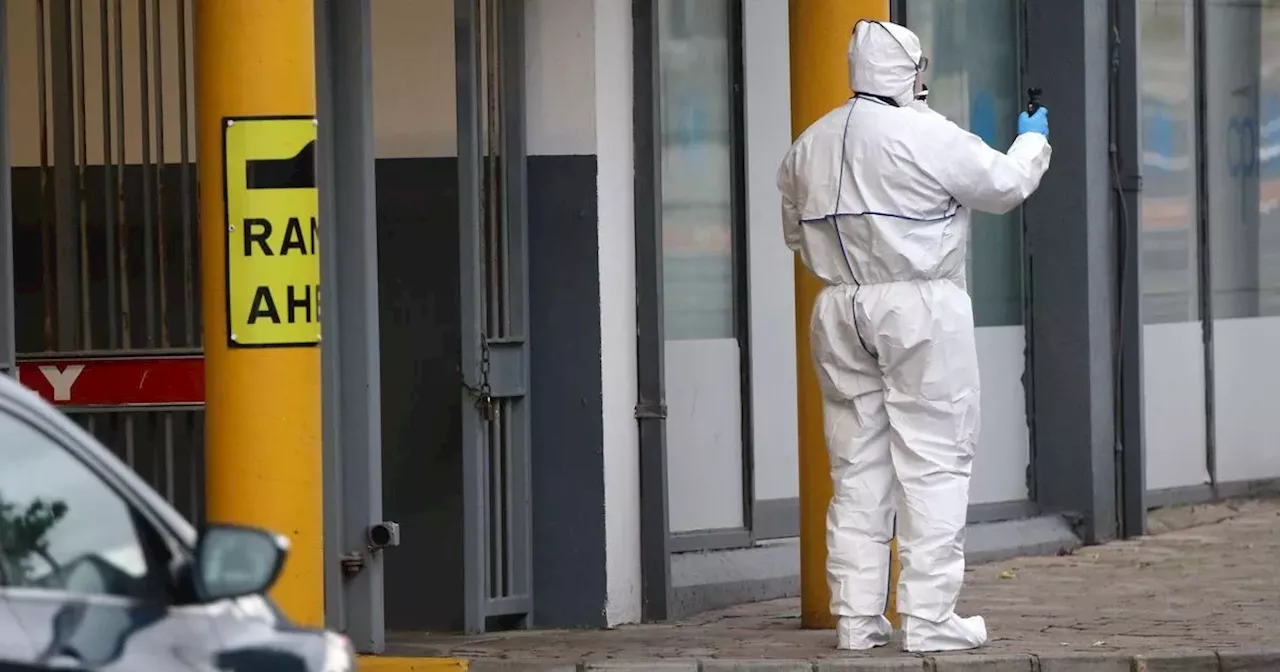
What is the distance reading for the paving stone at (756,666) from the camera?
7.96m

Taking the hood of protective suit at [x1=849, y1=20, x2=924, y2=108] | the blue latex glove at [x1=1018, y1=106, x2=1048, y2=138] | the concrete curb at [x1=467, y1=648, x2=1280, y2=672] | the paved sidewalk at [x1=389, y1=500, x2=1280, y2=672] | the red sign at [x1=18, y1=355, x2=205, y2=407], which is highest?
the hood of protective suit at [x1=849, y1=20, x2=924, y2=108]

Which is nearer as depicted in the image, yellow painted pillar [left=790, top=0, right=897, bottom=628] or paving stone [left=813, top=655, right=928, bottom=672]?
paving stone [left=813, top=655, right=928, bottom=672]

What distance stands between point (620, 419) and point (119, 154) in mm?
2316

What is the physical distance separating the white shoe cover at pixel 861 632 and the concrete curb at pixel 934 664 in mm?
232

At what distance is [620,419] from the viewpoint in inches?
385

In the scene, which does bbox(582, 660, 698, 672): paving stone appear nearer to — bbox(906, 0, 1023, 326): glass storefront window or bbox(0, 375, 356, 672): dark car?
bbox(0, 375, 356, 672): dark car

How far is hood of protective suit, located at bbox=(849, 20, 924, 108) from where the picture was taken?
8227 millimetres

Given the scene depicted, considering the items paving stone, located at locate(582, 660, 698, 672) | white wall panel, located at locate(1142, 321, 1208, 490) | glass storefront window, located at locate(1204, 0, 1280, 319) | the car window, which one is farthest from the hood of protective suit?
glass storefront window, located at locate(1204, 0, 1280, 319)

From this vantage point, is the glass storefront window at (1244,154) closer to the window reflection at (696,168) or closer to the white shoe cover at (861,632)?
the window reflection at (696,168)

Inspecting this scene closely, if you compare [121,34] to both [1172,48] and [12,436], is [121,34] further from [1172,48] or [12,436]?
[1172,48]

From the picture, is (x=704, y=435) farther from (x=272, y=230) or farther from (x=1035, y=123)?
(x=272, y=230)

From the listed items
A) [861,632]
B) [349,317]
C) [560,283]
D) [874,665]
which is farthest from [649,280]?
[874,665]

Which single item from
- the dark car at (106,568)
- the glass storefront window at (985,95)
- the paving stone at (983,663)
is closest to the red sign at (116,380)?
the paving stone at (983,663)

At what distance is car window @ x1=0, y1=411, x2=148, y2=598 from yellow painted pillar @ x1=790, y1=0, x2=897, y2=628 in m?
5.36
